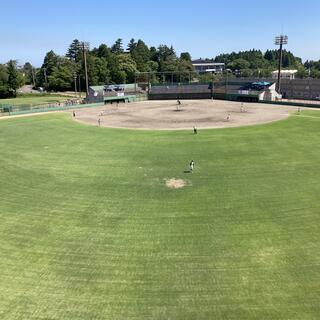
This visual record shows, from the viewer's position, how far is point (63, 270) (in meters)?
17.3

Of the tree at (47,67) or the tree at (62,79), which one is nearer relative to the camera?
the tree at (62,79)

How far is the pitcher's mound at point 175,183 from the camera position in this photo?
27.4m

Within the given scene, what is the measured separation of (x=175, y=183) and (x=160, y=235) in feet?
27.3

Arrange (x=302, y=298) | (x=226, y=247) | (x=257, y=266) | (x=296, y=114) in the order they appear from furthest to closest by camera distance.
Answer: (x=296, y=114), (x=226, y=247), (x=257, y=266), (x=302, y=298)

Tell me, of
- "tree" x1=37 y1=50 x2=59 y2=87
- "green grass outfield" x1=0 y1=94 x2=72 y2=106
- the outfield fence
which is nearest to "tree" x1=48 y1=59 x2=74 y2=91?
"tree" x1=37 y1=50 x2=59 y2=87

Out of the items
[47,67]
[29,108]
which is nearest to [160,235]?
[29,108]

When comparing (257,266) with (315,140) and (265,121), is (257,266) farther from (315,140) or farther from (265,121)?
(265,121)

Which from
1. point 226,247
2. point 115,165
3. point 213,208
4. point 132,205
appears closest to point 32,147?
point 115,165

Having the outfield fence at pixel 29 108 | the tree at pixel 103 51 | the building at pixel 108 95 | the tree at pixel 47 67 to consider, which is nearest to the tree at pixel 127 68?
the tree at pixel 103 51

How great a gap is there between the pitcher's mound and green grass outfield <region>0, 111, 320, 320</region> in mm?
600

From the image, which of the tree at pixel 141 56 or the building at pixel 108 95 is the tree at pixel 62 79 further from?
the tree at pixel 141 56

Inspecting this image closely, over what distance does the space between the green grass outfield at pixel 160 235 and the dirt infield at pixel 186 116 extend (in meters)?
16.5

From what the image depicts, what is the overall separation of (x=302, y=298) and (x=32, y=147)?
3515 cm

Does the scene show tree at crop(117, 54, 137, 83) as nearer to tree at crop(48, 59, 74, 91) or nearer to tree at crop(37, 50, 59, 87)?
A: tree at crop(48, 59, 74, 91)
